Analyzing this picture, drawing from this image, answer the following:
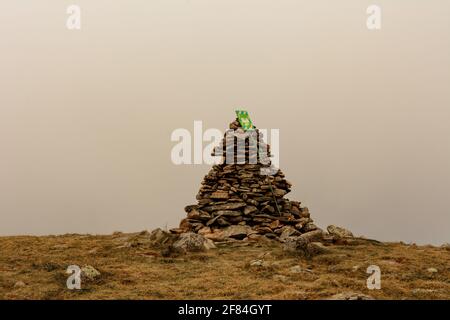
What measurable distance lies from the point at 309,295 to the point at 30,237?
66.1ft

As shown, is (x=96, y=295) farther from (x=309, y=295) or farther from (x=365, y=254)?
(x=365, y=254)

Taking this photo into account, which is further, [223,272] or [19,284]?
[223,272]

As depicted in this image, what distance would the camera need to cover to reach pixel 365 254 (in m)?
18.2

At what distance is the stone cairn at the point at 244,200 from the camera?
2216cm

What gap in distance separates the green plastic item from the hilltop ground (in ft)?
24.0

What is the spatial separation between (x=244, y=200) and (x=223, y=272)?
830 centimetres

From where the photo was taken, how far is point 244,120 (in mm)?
24672

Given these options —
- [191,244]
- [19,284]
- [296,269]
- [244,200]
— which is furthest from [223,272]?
[244,200]

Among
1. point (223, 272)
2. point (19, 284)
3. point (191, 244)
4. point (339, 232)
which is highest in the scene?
point (19, 284)

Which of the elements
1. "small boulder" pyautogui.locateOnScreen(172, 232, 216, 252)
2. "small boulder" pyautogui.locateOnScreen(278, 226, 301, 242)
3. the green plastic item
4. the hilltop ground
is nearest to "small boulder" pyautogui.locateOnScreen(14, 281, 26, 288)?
the hilltop ground

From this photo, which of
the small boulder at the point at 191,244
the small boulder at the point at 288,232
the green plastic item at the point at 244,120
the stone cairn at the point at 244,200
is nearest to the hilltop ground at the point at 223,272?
the small boulder at the point at 191,244
